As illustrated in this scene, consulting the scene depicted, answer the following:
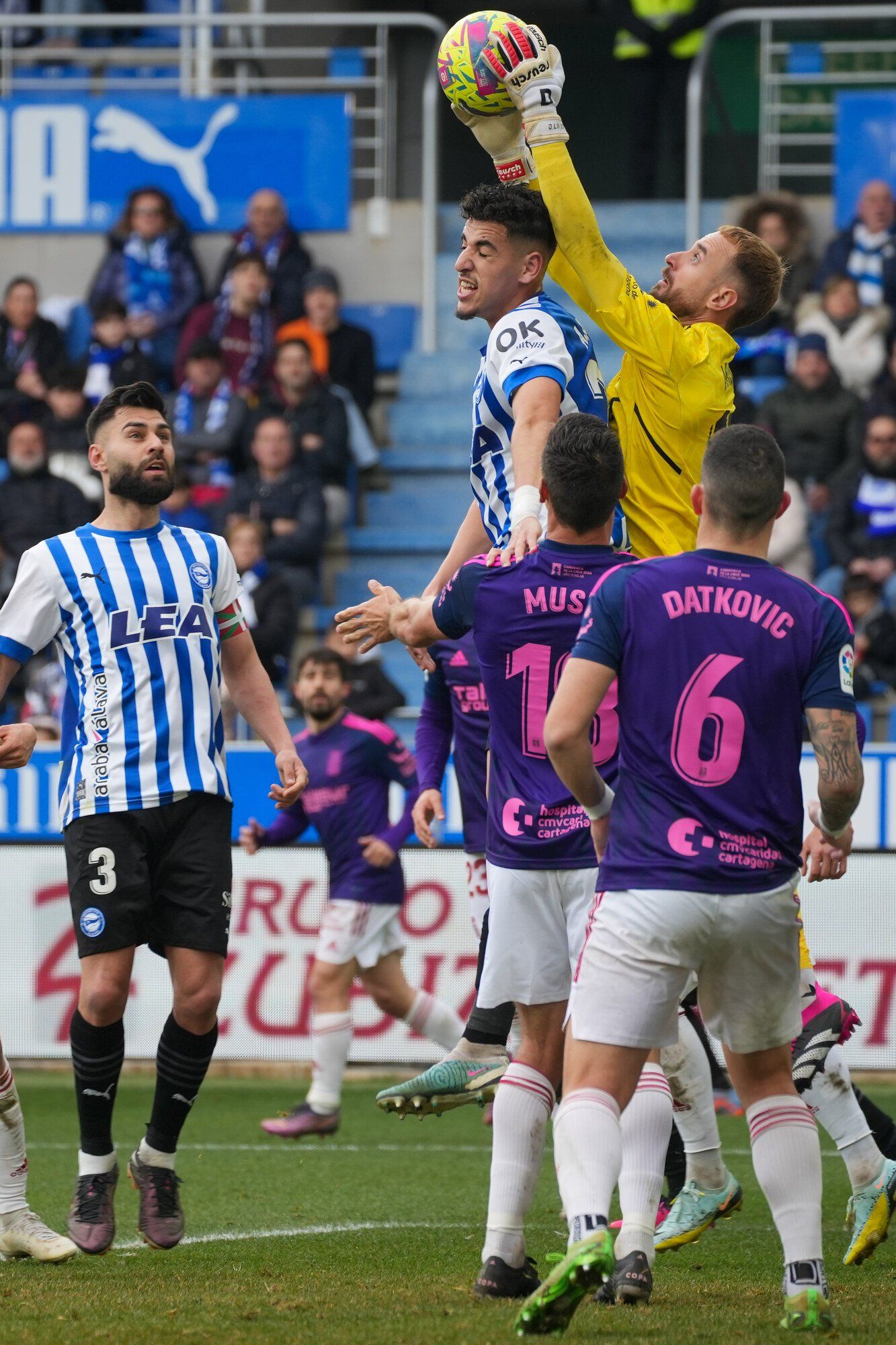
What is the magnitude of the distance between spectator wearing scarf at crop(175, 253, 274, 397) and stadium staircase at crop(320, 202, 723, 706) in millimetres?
1323

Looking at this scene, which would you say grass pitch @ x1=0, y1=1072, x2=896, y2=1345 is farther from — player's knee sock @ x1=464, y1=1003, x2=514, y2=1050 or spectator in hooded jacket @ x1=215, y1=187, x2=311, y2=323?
spectator in hooded jacket @ x1=215, y1=187, x2=311, y2=323

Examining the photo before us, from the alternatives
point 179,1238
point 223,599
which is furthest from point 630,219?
point 179,1238

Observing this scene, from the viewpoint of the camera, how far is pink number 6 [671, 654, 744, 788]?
4.38 metres

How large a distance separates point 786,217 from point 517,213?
9563 millimetres

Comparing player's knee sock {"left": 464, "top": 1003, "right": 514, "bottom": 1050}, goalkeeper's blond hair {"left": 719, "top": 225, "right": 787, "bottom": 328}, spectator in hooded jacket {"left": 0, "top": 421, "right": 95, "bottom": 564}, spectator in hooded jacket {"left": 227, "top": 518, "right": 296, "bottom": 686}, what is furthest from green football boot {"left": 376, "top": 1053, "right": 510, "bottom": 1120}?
spectator in hooded jacket {"left": 0, "top": 421, "right": 95, "bottom": 564}

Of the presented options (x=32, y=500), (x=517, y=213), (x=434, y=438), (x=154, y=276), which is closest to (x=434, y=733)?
(x=517, y=213)

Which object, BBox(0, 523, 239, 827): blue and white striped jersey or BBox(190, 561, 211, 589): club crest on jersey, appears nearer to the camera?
BBox(0, 523, 239, 827): blue and white striped jersey

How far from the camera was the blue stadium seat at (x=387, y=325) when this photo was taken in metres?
16.7

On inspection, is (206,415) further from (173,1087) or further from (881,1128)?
(881,1128)

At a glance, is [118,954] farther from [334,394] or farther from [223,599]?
[334,394]

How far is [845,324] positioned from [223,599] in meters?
9.42

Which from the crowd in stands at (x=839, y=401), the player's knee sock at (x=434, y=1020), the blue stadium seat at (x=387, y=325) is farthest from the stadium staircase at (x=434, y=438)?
the player's knee sock at (x=434, y=1020)

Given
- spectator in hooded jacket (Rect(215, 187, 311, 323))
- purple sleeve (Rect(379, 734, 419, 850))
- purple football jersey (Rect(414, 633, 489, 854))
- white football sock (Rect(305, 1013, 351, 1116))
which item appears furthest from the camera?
spectator in hooded jacket (Rect(215, 187, 311, 323))

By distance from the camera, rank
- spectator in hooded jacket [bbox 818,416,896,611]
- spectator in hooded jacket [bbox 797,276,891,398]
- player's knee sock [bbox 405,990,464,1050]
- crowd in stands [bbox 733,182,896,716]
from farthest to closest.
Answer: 1. spectator in hooded jacket [bbox 797,276,891,398]
2. spectator in hooded jacket [bbox 818,416,896,611]
3. crowd in stands [bbox 733,182,896,716]
4. player's knee sock [bbox 405,990,464,1050]
